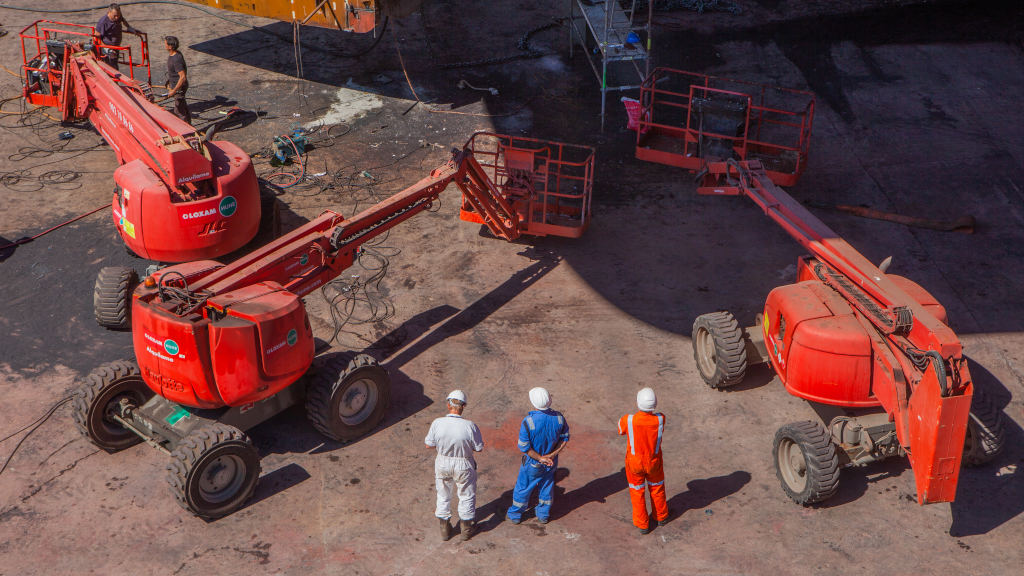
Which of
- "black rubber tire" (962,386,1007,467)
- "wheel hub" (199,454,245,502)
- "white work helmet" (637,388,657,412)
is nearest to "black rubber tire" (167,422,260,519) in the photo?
"wheel hub" (199,454,245,502)

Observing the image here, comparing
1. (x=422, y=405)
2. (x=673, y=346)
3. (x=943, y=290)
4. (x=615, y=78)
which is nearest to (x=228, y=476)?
(x=422, y=405)

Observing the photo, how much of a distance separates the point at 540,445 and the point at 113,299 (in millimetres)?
6593

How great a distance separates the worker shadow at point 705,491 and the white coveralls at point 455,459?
2.19 m

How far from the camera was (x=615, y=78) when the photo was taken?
1989 centimetres

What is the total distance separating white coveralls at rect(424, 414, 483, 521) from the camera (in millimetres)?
9094

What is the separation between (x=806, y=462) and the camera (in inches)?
382

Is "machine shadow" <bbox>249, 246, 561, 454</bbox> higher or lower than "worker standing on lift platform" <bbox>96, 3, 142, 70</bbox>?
lower

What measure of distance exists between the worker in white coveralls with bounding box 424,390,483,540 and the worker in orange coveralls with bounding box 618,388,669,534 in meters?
1.50

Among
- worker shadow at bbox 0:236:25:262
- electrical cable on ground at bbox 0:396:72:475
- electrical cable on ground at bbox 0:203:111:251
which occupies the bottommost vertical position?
electrical cable on ground at bbox 0:396:72:475

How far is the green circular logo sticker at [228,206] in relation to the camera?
13.2 m

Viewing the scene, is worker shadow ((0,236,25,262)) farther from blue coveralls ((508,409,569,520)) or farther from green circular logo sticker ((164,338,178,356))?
blue coveralls ((508,409,569,520))

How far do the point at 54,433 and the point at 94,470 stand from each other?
3.13 ft

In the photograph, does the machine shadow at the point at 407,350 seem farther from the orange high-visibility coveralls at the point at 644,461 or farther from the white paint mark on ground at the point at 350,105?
the white paint mark on ground at the point at 350,105

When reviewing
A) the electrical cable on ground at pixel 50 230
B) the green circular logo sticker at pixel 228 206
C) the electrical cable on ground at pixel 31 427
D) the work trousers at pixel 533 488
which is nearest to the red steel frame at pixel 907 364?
the work trousers at pixel 533 488
